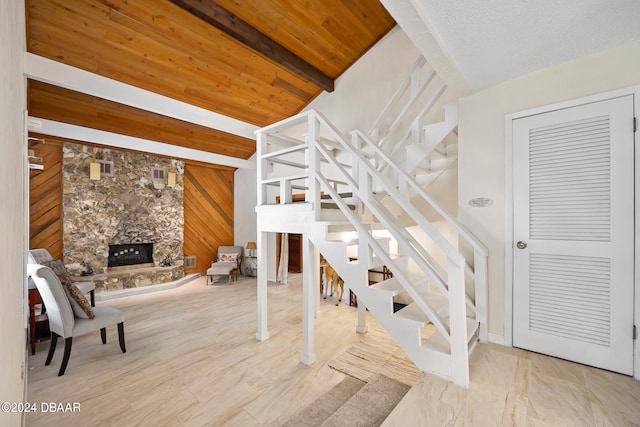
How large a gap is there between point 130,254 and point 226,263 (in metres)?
2.02

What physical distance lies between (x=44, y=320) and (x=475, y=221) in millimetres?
4794

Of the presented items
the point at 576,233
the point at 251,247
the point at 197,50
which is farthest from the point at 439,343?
the point at 251,247

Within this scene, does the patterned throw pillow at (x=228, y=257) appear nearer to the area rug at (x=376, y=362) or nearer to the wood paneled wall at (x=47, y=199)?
the wood paneled wall at (x=47, y=199)

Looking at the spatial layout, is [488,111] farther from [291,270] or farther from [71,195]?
[71,195]

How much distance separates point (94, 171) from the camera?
5.27m

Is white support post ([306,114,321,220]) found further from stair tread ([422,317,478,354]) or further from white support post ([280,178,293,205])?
stair tread ([422,317,478,354])

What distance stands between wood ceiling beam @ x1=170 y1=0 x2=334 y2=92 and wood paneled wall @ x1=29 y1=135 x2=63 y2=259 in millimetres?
3777

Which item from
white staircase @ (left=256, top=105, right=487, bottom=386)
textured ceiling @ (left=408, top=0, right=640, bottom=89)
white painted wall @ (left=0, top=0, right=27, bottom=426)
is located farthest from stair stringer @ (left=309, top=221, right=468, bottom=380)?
white painted wall @ (left=0, top=0, right=27, bottom=426)

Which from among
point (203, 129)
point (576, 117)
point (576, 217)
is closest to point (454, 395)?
point (576, 217)

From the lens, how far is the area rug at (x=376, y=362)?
7.76 ft

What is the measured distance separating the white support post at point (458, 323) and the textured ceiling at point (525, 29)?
1482mm

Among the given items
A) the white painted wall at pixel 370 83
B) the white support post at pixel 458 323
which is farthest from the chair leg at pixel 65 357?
the white painted wall at pixel 370 83

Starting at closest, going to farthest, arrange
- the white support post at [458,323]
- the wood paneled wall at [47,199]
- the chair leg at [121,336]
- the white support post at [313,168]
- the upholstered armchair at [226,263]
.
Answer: the white support post at [458,323] < the white support post at [313,168] < the chair leg at [121,336] < the wood paneled wall at [47,199] < the upholstered armchair at [226,263]

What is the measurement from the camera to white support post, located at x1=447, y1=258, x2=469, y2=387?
66.7 inches
